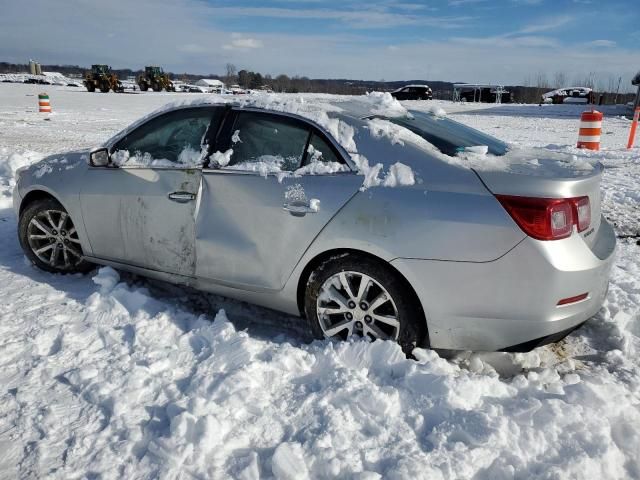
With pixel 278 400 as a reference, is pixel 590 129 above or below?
above

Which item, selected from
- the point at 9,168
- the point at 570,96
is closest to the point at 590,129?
the point at 9,168

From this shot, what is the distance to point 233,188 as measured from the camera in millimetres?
3275

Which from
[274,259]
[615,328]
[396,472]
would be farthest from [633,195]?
[396,472]

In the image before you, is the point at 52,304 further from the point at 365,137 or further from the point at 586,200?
the point at 586,200

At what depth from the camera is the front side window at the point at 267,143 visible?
318cm

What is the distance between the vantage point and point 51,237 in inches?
168

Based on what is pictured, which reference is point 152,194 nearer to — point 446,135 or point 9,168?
point 446,135

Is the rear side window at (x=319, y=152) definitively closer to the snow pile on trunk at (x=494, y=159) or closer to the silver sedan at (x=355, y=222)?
the silver sedan at (x=355, y=222)

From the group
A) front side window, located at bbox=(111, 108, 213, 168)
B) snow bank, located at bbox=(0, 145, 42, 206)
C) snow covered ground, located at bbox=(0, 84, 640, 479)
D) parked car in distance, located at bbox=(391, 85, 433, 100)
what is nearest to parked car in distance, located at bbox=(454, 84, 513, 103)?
parked car in distance, located at bbox=(391, 85, 433, 100)

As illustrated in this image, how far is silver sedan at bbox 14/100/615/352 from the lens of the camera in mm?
2609

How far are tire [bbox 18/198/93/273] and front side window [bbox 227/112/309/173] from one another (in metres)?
1.71

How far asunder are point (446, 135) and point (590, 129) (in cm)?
916

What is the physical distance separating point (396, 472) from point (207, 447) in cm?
84

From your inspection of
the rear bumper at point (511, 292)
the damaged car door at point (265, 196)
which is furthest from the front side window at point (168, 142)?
the rear bumper at point (511, 292)
